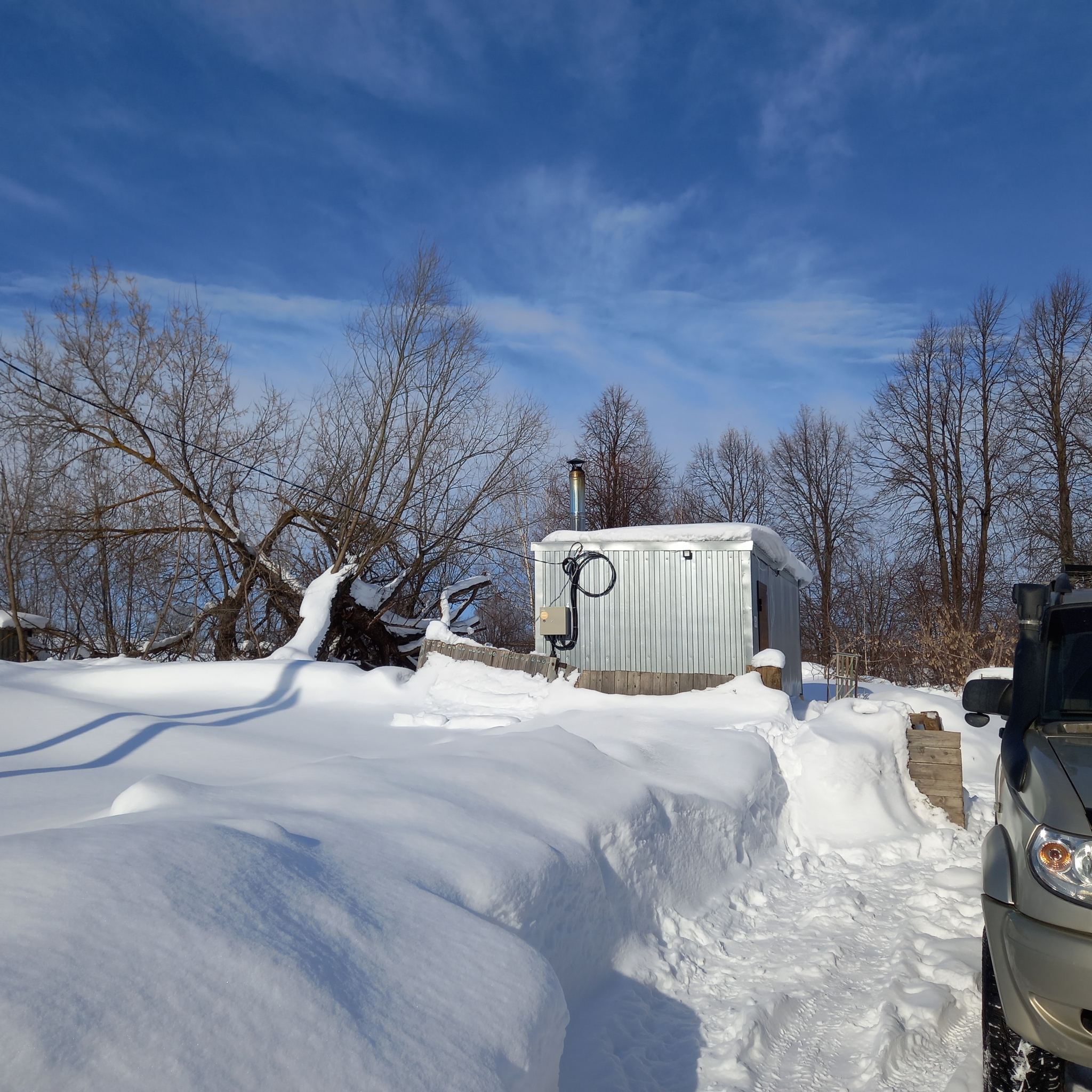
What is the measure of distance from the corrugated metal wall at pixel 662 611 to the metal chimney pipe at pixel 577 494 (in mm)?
3349

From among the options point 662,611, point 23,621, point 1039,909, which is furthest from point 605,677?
point 23,621

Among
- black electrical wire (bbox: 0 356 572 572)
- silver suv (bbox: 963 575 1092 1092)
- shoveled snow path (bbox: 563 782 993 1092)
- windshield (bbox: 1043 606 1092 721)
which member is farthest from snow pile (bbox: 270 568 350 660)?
silver suv (bbox: 963 575 1092 1092)

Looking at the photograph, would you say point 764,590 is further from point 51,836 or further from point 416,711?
point 51,836

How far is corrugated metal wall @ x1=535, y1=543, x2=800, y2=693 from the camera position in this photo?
45.6 feet

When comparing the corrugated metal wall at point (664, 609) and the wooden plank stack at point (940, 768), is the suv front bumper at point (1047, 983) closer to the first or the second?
the wooden plank stack at point (940, 768)

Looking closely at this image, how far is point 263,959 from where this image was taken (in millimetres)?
2213

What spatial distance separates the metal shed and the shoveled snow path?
8.22m

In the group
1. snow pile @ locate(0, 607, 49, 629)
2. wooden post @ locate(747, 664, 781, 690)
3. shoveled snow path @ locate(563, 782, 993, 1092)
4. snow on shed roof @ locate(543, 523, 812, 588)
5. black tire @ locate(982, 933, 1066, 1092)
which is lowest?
shoveled snow path @ locate(563, 782, 993, 1092)

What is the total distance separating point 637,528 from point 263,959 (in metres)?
12.7

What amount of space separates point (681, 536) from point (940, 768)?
7319mm

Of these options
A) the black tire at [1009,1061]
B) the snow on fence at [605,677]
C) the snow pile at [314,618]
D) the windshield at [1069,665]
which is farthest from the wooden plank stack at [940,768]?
the snow pile at [314,618]

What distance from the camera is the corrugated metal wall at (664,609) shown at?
1389cm

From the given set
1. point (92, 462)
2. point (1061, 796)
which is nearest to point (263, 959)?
point (1061, 796)

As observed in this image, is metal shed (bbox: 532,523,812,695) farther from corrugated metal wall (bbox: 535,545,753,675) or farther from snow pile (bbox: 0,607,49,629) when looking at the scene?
snow pile (bbox: 0,607,49,629)
